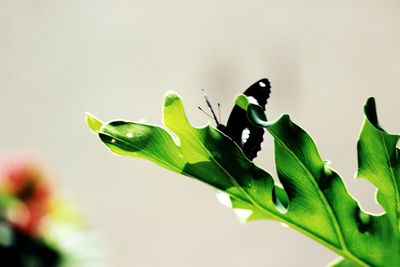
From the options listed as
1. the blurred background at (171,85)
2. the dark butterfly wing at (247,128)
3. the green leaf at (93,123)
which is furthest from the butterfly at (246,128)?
the blurred background at (171,85)

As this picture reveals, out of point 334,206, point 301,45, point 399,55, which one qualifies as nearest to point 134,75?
point 301,45

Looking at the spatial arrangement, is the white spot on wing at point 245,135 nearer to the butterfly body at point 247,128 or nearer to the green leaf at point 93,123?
the butterfly body at point 247,128

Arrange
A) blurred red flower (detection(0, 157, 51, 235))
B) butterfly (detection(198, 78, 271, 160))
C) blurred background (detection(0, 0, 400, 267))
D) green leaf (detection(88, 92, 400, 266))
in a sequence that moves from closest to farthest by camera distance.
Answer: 1. green leaf (detection(88, 92, 400, 266))
2. butterfly (detection(198, 78, 271, 160))
3. blurred red flower (detection(0, 157, 51, 235))
4. blurred background (detection(0, 0, 400, 267))

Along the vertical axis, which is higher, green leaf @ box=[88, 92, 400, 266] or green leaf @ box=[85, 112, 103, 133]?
green leaf @ box=[85, 112, 103, 133]

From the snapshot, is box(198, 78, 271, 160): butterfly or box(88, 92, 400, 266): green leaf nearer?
box(88, 92, 400, 266): green leaf

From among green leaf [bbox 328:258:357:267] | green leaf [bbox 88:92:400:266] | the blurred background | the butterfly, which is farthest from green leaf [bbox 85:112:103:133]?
the blurred background

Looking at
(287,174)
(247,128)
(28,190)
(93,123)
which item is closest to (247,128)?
(247,128)

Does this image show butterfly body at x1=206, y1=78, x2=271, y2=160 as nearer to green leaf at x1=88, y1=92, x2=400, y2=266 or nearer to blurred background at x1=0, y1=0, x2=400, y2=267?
green leaf at x1=88, y1=92, x2=400, y2=266

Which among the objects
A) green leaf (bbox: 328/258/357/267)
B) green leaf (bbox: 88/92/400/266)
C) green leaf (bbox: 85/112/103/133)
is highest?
green leaf (bbox: 85/112/103/133)
